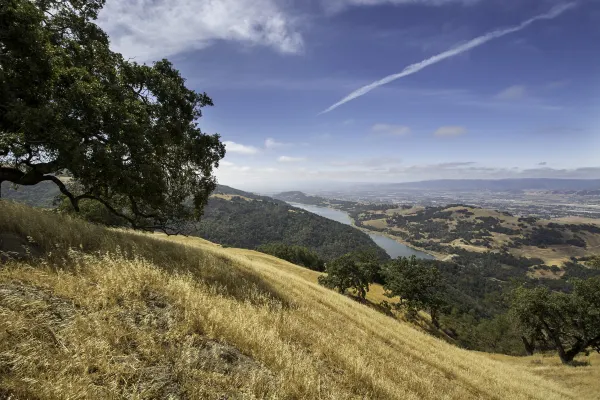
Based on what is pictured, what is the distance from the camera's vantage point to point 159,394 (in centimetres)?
378

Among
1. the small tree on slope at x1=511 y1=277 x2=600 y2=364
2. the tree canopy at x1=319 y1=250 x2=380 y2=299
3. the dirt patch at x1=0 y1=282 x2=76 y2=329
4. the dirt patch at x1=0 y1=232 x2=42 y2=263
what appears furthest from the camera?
the tree canopy at x1=319 y1=250 x2=380 y2=299

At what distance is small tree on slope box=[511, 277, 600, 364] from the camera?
29064mm

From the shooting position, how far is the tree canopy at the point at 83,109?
333 inches

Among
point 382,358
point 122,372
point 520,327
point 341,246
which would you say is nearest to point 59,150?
point 122,372

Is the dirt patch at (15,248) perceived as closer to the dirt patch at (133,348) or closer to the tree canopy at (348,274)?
the dirt patch at (133,348)

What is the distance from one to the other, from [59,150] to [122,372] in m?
7.73

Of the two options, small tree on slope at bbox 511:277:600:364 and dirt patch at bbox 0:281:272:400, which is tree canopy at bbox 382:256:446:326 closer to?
small tree on slope at bbox 511:277:600:364

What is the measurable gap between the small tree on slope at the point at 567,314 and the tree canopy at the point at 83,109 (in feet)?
129

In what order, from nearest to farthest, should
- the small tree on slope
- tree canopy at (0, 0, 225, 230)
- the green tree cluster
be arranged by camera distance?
tree canopy at (0, 0, 225, 230) < the small tree on slope < the green tree cluster

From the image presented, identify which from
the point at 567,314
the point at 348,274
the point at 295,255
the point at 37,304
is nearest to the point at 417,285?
the point at 348,274

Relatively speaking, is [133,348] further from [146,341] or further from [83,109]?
[83,109]

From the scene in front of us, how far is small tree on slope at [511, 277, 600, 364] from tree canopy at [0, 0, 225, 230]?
39354 mm

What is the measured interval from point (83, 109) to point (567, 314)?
145ft

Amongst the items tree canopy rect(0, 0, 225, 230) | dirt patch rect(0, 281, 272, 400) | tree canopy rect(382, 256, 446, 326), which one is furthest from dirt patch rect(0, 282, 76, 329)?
tree canopy rect(382, 256, 446, 326)
